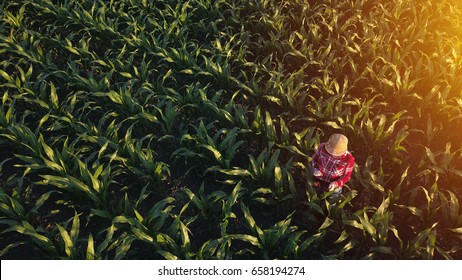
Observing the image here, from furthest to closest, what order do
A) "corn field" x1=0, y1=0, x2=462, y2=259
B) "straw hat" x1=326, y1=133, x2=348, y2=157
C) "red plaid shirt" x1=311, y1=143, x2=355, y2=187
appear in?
1. "corn field" x1=0, y1=0, x2=462, y2=259
2. "red plaid shirt" x1=311, y1=143, x2=355, y2=187
3. "straw hat" x1=326, y1=133, x2=348, y2=157

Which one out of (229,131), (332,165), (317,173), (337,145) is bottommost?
(229,131)

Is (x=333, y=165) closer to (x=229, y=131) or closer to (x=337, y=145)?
(x=337, y=145)

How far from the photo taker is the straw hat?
288 centimetres

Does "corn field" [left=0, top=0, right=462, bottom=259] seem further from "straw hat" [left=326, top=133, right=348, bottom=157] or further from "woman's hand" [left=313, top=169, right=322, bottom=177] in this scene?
"straw hat" [left=326, top=133, right=348, bottom=157]

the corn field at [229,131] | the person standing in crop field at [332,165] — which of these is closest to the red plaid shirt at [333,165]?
the person standing in crop field at [332,165]

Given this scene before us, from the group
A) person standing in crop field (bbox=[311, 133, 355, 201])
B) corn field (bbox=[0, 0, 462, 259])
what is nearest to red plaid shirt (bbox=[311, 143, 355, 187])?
person standing in crop field (bbox=[311, 133, 355, 201])

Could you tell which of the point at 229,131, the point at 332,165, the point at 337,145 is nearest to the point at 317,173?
the point at 332,165

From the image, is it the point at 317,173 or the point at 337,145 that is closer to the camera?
the point at 337,145

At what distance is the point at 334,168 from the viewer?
312 cm

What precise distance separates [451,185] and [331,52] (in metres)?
2.44

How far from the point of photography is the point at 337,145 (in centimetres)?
291

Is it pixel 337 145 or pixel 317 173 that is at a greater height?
pixel 337 145

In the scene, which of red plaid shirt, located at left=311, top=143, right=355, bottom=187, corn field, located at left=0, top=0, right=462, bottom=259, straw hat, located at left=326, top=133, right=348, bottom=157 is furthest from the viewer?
corn field, located at left=0, top=0, right=462, bottom=259

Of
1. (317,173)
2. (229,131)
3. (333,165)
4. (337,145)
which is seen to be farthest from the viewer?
(229,131)
